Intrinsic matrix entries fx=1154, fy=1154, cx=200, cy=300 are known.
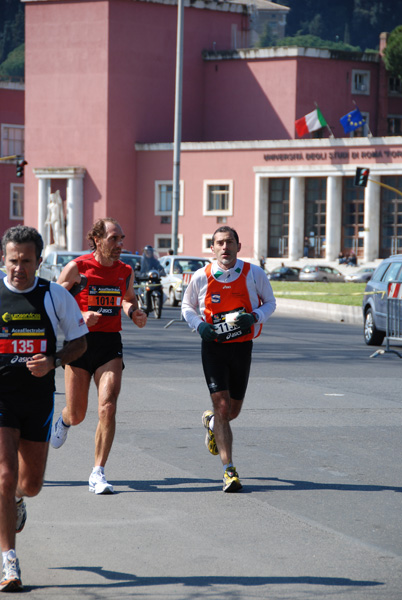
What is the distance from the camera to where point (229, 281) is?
8.49 metres

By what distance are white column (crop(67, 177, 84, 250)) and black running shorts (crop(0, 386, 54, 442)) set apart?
63.1 m

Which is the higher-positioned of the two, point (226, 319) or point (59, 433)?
point (226, 319)

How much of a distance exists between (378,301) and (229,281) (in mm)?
13483

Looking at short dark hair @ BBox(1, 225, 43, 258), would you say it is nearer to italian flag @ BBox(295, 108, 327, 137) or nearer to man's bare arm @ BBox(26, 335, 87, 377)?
man's bare arm @ BBox(26, 335, 87, 377)

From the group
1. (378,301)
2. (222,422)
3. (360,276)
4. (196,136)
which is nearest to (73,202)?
(196,136)

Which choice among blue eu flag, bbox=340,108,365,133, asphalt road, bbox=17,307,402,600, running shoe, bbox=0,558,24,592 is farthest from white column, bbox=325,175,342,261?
running shoe, bbox=0,558,24,592

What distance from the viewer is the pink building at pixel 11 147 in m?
79.9

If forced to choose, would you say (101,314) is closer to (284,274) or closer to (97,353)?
(97,353)

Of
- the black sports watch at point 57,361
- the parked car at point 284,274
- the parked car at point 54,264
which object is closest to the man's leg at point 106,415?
the black sports watch at point 57,361

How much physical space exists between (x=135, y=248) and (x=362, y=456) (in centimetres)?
6038

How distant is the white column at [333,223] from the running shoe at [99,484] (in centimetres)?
5747

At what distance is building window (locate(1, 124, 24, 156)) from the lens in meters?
82.1

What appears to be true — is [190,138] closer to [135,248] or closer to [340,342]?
[135,248]

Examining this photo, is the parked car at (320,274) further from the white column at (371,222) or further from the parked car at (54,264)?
the parked car at (54,264)
